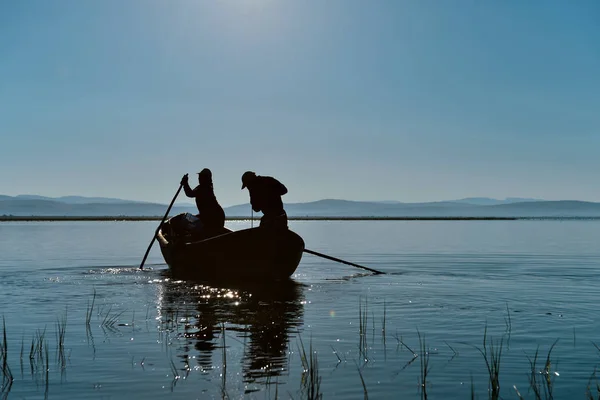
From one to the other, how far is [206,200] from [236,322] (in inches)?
405

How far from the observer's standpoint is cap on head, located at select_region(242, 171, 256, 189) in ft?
63.4

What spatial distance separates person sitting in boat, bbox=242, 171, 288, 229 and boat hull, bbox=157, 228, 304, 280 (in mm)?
331

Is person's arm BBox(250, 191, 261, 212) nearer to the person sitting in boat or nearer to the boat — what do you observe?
the person sitting in boat

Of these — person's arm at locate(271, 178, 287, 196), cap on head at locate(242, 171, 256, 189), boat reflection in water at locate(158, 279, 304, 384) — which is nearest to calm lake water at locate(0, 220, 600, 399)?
boat reflection in water at locate(158, 279, 304, 384)

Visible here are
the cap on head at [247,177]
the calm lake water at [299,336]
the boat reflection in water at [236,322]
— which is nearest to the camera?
the calm lake water at [299,336]

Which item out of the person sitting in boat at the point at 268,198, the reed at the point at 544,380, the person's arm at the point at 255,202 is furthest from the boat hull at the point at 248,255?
the reed at the point at 544,380

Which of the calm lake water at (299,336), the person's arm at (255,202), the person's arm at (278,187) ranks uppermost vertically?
the person's arm at (278,187)

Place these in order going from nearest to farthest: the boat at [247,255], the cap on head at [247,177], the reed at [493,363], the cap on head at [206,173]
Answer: the reed at [493,363] < the boat at [247,255] < the cap on head at [247,177] < the cap on head at [206,173]

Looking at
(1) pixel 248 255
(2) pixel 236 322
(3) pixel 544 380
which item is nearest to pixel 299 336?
(2) pixel 236 322

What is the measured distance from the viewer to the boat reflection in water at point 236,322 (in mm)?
9312

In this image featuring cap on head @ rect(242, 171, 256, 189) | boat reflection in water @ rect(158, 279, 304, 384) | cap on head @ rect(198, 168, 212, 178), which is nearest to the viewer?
boat reflection in water @ rect(158, 279, 304, 384)

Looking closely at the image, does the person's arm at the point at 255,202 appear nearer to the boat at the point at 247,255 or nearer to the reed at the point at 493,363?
the boat at the point at 247,255

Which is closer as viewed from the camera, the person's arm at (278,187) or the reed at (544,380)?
Answer: the reed at (544,380)

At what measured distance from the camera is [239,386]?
805cm
